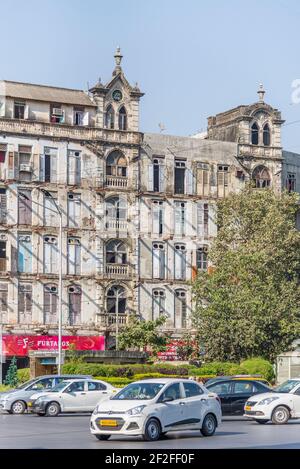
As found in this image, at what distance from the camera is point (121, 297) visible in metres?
84.7

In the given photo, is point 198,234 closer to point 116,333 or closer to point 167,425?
point 116,333

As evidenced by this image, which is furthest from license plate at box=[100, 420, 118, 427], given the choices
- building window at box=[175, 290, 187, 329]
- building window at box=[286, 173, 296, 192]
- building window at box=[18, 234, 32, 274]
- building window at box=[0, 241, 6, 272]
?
building window at box=[286, 173, 296, 192]

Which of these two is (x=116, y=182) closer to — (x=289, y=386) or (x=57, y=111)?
(x=57, y=111)

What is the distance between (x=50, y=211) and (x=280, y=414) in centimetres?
4528

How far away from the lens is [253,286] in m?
75.8

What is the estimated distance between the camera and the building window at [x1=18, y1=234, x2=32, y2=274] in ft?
267

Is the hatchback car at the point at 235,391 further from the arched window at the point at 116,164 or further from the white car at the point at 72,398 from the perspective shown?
the arched window at the point at 116,164

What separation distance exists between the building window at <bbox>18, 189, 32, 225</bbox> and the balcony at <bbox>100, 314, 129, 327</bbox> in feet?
26.7

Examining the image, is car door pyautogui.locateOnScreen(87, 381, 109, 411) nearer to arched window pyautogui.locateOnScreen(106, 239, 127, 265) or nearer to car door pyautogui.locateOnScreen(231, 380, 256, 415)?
car door pyautogui.locateOnScreen(231, 380, 256, 415)

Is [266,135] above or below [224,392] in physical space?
above

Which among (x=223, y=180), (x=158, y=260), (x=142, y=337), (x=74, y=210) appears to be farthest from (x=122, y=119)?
(x=142, y=337)

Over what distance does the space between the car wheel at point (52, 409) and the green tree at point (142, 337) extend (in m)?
32.4

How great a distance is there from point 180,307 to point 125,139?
1256cm
